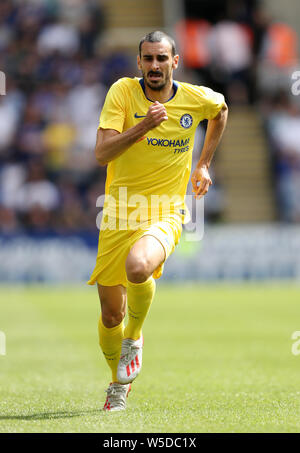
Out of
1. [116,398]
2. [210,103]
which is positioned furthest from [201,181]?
[116,398]

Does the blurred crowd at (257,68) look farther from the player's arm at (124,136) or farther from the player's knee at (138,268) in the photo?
the player's knee at (138,268)

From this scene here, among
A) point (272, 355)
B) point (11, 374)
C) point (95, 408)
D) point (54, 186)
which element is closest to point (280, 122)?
point (54, 186)

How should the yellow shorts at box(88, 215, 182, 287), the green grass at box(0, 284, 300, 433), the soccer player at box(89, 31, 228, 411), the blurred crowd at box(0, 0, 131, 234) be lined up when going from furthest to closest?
1. the blurred crowd at box(0, 0, 131, 234)
2. the yellow shorts at box(88, 215, 182, 287)
3. the soccer player at box(89, 31, 228, 411)
4. the green grass at box(0, 284, 300, 433)

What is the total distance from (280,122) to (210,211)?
10.4ft

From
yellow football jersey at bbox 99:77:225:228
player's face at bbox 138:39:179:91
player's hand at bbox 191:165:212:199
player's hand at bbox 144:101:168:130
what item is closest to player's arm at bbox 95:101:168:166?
player's hand at bbox 144:101:168:130

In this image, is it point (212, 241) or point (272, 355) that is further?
point (212, 241)

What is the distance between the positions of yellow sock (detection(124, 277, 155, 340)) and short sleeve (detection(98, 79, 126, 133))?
3.47 feet

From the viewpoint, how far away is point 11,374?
796cm

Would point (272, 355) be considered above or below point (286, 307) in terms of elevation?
below

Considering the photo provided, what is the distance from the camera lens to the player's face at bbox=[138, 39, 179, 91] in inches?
A: 240

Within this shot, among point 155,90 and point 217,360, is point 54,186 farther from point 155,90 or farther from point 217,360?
point 155,90

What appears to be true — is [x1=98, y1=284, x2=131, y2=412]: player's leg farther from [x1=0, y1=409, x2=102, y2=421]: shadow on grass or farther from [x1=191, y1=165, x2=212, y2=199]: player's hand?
[x1=191, y1=165, x2=212, y2=199]: player's hand

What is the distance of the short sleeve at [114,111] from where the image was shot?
6.04m

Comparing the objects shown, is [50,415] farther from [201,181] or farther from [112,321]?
[201,181]
